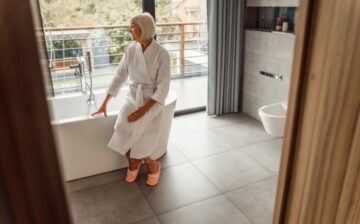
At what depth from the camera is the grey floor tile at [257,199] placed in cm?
212

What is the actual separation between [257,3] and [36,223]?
11.6 ft

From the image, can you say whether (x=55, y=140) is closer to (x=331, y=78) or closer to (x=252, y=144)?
(x=331, y=78)

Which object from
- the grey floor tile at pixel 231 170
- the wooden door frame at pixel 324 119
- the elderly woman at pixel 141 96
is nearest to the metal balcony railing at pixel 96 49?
the elderly woman at pixel 141 96

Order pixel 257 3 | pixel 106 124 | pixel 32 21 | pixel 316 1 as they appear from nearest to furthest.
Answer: pixel 32 21
pixel 316 1
pixel 106 124
pixel 257 3

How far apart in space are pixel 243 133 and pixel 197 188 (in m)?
1.27

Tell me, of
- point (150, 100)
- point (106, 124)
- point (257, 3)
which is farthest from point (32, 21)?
point (257, 3)

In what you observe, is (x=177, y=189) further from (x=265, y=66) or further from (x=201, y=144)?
(x=265, y=66)

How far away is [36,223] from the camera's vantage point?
0.52m

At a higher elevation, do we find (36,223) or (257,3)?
(257,3)

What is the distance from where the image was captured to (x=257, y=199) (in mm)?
2305

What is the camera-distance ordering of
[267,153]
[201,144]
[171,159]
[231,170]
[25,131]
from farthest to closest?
[201,144], [267,153], [171,159], [231,170], [25,131]

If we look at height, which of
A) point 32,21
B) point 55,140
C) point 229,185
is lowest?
point 229,185

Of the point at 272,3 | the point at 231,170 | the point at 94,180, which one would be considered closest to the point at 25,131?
the point at 94,180

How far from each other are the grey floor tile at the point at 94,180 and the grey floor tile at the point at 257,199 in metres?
1.00
